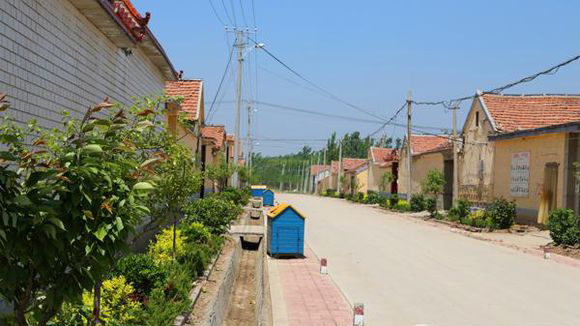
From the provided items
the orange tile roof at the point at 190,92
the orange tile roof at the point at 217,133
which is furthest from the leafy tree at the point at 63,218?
the orange tile roof at the point at 217,133

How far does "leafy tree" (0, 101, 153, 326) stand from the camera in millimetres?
3209

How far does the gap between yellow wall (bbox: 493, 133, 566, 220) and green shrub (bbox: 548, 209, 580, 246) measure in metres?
4.94

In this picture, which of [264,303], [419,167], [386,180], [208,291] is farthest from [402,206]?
[264,303]

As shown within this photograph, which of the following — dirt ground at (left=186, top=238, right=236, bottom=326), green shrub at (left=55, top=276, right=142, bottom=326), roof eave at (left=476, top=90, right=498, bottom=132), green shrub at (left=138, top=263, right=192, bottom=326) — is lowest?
dirt ground at (left=186, top=238, right=236, bottom=326)

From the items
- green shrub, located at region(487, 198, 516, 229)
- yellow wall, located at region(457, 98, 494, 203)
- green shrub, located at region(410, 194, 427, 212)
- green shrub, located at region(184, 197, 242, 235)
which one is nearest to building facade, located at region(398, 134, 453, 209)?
green shrub, located at region(410, 194, 427, 212)

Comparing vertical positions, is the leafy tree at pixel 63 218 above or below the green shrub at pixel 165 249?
above

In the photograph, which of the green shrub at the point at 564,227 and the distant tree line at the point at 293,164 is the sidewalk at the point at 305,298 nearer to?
the green shrub at the point at 564,227

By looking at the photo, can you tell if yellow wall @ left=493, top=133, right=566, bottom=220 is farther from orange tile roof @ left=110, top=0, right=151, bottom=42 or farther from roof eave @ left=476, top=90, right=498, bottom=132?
orange tile roof @ left=110, top=0, right=151, bottom=42

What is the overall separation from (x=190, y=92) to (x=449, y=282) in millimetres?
15138

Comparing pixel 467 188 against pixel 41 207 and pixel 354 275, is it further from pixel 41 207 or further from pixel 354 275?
pixel 41 207

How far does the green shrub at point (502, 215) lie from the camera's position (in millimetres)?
24250

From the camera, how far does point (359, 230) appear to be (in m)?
24.6

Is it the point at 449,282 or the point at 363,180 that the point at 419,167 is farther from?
the point at 449,282

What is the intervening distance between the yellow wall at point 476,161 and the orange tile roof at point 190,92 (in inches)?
593
